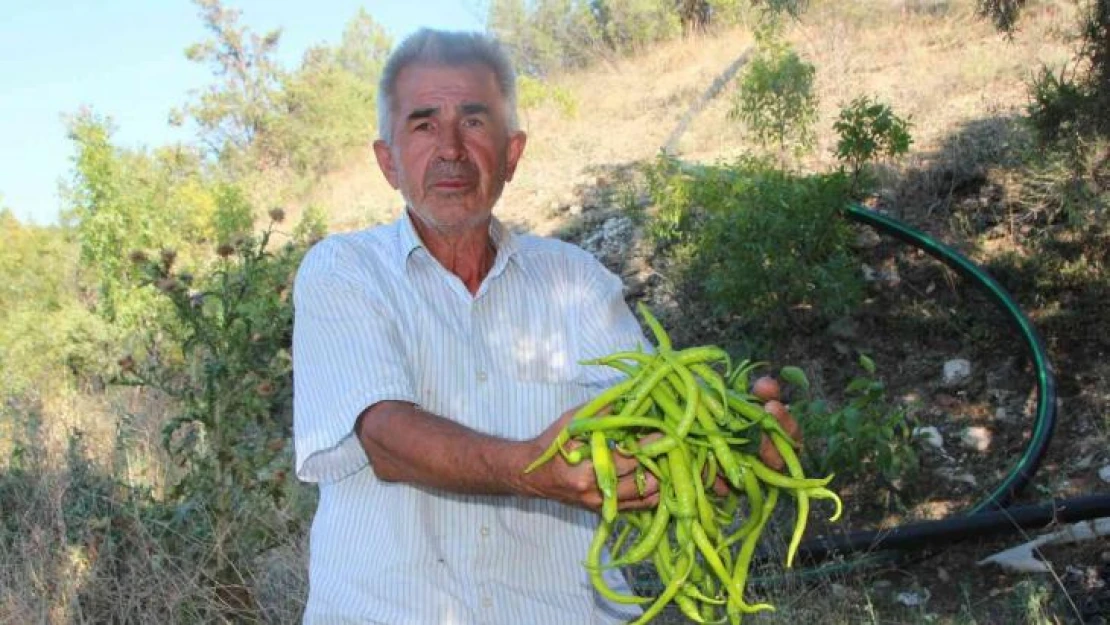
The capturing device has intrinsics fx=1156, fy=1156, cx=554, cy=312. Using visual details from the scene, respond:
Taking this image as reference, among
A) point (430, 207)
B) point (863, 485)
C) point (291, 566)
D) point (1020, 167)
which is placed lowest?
point (863, 485)

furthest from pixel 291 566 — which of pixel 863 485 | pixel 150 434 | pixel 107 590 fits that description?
pixel 863 485

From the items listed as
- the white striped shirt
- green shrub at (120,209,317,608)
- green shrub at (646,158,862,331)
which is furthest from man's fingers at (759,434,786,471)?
green shrub at (646,158,862,331)

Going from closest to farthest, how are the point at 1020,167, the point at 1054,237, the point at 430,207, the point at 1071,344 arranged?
the point at 430,207
the point at 1071,344
the point at 1054,237
the point at 1020,167

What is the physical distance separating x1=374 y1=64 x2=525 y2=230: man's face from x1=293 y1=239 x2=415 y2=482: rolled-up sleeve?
24 centimetres

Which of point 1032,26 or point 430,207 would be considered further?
point 1032,26

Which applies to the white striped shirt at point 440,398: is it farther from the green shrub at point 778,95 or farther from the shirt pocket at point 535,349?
the green shrub at point 778,95

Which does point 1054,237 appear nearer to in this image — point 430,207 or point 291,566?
point 291,566

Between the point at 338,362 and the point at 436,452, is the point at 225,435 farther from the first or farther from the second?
the point at 436,452

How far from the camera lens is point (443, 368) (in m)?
2.29

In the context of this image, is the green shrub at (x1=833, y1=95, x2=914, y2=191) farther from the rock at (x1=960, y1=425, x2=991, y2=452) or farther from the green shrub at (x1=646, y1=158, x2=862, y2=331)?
the rock at (x1=960, y1=425, x2=991, y2=452)

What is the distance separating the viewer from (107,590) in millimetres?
4223

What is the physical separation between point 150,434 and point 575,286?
386 centimetres

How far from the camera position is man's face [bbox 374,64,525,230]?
7.91 feet

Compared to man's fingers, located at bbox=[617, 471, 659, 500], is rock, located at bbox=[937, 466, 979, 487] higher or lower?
lower
